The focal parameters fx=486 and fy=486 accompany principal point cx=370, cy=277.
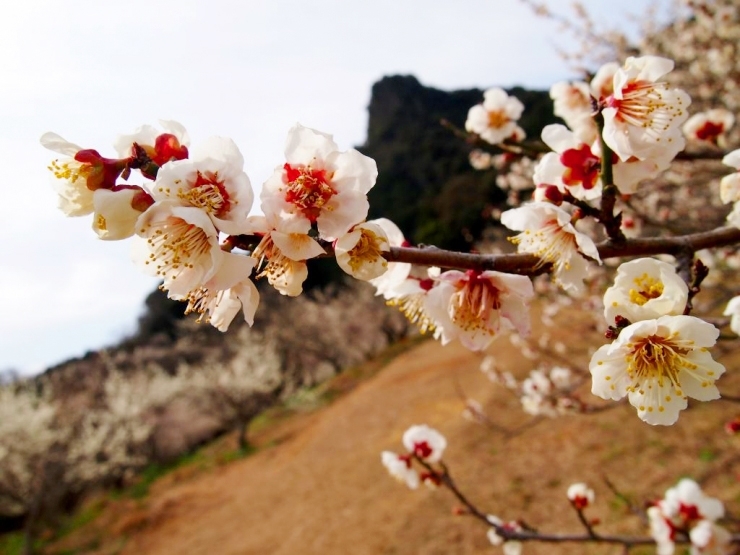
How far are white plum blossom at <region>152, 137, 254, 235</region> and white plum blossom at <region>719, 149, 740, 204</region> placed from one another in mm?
890

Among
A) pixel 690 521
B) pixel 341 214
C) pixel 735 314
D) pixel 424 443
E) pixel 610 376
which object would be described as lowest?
pixel 690 521

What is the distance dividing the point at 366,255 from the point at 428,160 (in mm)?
32035

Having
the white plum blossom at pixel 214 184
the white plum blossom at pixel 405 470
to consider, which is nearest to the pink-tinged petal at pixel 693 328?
the white plum blossom at pixel 214 184

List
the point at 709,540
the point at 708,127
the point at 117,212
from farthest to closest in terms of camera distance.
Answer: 1. the point at 709,540
2. the point at 708,127
3. the point at 117,212

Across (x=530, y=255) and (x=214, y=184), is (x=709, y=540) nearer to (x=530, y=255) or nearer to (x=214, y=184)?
(x=530, y=255)

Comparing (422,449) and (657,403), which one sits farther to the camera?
(422,449)

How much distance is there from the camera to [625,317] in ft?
2.29

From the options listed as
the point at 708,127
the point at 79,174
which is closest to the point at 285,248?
the point at 79,174

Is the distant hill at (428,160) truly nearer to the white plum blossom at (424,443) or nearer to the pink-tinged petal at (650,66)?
the white plum blossom at (424,443)

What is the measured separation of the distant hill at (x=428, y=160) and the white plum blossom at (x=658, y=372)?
15089 mm

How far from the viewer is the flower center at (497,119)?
71.7 inches

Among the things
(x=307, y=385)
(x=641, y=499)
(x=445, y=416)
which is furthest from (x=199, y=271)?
(x=307, y=385)

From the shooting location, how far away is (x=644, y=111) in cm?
91

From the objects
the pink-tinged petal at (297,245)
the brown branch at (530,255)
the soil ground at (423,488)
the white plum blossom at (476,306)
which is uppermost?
the pink-tinged petal at (297,245)
